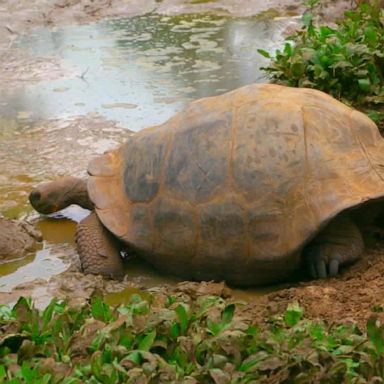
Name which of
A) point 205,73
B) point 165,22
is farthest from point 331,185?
point 165,22

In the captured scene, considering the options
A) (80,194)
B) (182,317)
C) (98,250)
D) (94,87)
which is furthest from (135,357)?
(94,87)

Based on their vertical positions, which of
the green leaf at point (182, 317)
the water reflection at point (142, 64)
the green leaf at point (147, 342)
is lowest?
the water reflection at point (142, 64)

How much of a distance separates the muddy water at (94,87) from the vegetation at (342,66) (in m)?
1.43

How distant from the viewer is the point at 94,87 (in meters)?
8.43

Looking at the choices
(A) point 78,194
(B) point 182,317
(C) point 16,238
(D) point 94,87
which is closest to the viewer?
(B) point 182,317

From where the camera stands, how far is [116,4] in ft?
40.0

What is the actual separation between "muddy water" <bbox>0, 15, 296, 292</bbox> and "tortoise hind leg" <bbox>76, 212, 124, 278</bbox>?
0.13m

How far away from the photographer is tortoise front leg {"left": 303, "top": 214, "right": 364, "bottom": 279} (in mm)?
4562

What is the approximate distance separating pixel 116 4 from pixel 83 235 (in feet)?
25.1

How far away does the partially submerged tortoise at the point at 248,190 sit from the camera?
445cm

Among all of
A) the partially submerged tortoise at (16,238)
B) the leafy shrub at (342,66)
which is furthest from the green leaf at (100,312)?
the leafy shrub at (342,66)

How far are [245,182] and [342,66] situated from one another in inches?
73.2

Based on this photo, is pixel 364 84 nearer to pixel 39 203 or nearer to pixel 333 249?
pixel 333 249

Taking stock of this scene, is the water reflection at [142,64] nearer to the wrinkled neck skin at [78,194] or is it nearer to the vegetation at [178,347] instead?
the wrinkled neck skin at [78,194]
